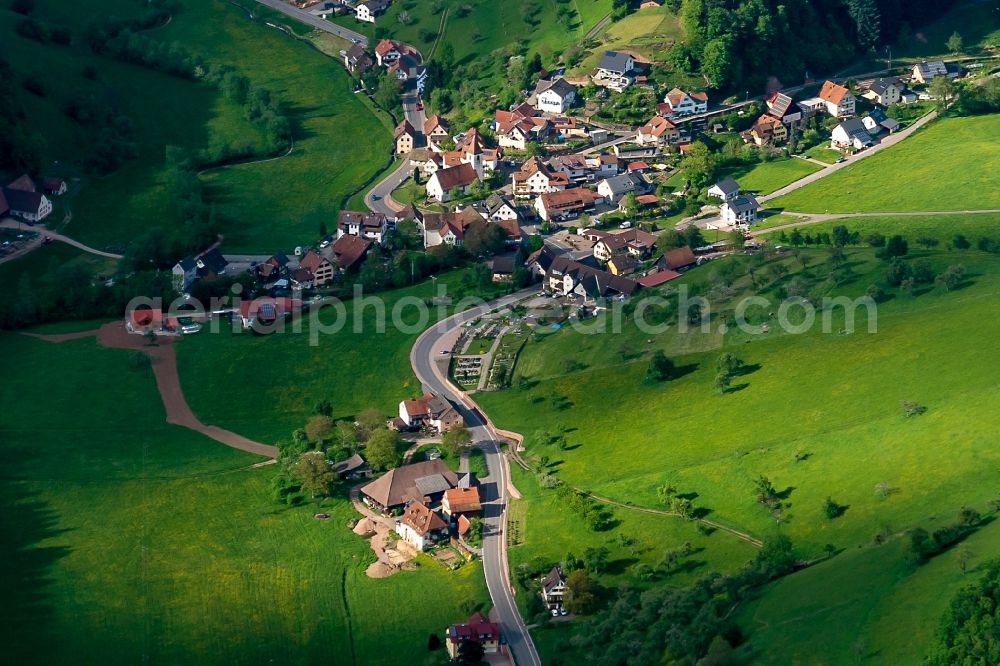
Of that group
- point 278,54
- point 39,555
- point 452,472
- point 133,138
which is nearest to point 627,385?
point 452,472

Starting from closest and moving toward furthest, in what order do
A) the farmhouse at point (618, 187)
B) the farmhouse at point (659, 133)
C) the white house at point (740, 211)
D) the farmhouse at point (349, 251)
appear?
the farmhouse at point (349, 251) < the white house at point (740, 211) < the farmhouse at point (618, 187) < the farmhouse at point (659, 133)

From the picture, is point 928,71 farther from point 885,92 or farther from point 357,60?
point 357,60

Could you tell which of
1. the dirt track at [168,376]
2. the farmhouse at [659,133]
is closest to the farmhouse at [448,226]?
the farmhouse at [659,133]

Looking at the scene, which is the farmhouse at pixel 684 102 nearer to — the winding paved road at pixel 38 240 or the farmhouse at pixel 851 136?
the farmhouse at pixel 851 136

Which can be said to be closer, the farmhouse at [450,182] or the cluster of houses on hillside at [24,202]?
the cluster of houses on hillside at [24,202]

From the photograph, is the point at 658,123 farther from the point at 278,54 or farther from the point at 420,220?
the point at 278,54
